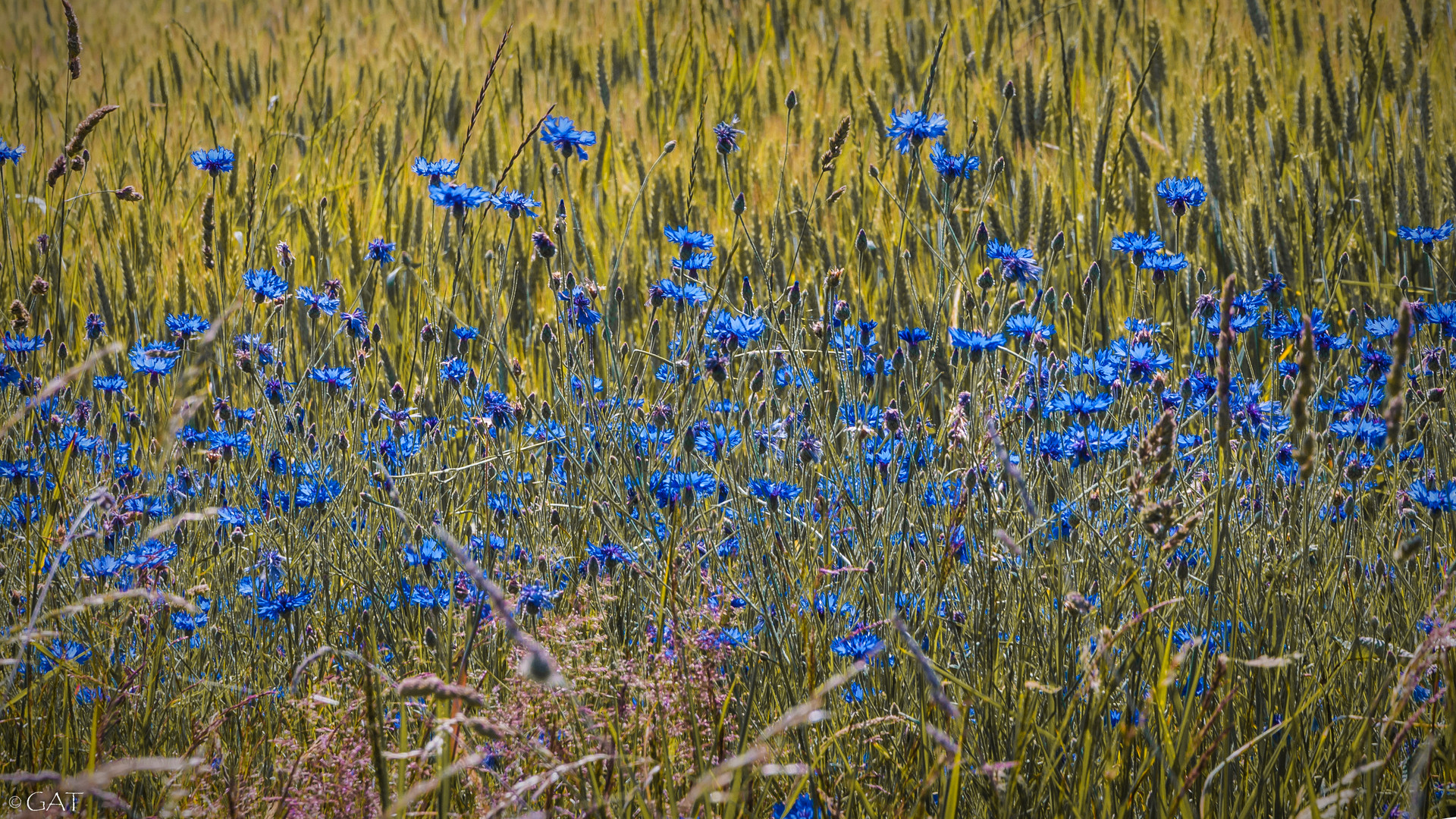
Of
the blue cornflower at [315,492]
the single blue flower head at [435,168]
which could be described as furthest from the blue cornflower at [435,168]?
the blue cornflower at [315,492]

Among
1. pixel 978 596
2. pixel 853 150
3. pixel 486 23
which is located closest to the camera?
pixel 978 596

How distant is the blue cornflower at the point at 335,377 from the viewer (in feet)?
6.06

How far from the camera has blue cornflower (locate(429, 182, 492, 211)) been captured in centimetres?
156

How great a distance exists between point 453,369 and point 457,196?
393 mm

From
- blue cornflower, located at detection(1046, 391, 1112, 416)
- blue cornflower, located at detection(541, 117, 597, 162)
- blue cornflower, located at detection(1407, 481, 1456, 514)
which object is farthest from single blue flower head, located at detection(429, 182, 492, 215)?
blue cornflower, located at detection(1407, 481, 1456, 514)

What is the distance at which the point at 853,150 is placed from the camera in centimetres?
352

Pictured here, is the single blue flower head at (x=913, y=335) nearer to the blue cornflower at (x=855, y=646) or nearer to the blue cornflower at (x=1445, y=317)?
the blue cornflower at (x=855, y=646)

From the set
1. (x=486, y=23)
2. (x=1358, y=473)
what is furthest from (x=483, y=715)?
(x=486, y=23)

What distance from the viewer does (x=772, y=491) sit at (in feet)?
4.59

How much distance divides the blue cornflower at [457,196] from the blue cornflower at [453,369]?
1.13ft

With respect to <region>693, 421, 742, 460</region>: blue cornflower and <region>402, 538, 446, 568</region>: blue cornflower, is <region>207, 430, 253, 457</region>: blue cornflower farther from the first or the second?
<region>693, 421, 742, 460</region>: blue cornflower

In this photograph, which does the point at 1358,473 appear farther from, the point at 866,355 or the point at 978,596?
the point at 866,355

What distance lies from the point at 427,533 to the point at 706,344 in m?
0.54

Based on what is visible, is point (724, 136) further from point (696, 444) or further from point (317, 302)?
point (317, 302)
